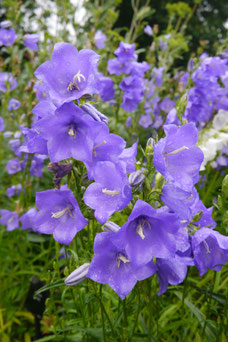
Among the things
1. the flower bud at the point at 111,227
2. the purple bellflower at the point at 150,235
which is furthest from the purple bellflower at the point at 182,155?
the flower bud at the point at 111,227

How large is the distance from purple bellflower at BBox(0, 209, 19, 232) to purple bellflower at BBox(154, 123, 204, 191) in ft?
6.23

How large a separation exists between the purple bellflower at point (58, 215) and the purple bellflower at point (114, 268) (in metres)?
0.13

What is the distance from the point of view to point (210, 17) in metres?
19.0

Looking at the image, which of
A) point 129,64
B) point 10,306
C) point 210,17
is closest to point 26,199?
point 10,306

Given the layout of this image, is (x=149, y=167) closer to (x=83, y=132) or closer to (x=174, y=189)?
(x=174, y=189)

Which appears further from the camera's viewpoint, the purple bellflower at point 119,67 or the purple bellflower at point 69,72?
the purple bellflower at point 119,67

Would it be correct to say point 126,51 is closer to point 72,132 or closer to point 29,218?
point 29,218

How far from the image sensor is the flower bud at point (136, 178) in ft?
3.32

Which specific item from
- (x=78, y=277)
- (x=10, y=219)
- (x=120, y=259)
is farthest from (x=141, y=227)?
(x=10, y=219)

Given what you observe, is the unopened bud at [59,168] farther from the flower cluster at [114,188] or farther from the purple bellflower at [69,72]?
the purple bellflower at [69,72]

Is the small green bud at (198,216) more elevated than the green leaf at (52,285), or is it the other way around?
the small green bud at (198,216)

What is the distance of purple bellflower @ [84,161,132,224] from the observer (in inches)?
40.7

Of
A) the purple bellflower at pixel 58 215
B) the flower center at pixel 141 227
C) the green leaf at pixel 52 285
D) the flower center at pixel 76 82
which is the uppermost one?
the flower center at pixel 76 82

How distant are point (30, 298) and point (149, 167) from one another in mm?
1245
